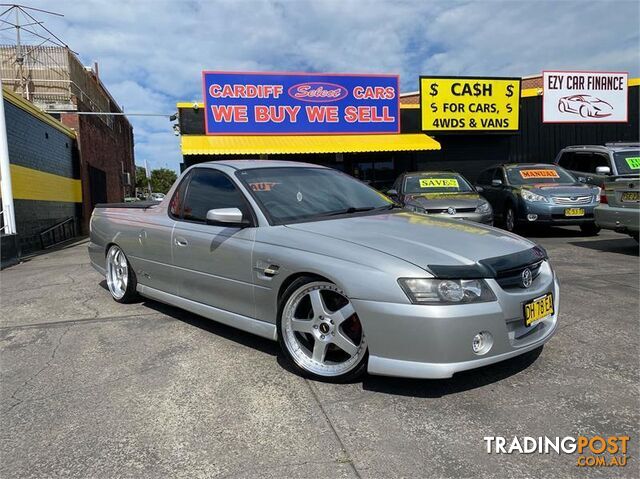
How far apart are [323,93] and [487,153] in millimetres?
6435

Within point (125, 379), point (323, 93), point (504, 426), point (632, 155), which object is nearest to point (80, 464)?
point (125, 379)

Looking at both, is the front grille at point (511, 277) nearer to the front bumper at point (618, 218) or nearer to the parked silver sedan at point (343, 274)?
the parked silver sedan at point (343, 274)

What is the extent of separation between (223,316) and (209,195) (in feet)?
3.52

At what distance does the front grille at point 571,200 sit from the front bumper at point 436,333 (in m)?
7.53

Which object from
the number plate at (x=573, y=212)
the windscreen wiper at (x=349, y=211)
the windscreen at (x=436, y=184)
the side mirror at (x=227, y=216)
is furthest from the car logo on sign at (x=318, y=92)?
the side mirror at (x=227, y=216)

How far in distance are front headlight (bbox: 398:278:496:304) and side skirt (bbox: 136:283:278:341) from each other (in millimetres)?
1079

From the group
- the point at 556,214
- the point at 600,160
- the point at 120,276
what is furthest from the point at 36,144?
the point at 600,160

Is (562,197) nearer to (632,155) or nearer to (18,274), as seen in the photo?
(632,155)

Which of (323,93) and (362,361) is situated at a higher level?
(323,93)

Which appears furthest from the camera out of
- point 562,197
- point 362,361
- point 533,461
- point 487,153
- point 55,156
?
point 487,153

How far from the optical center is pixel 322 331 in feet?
10.1

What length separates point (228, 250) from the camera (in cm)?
365

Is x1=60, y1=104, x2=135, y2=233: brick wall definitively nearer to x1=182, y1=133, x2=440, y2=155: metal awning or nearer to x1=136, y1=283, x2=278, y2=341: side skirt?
x1=182, y1=133, x2=440, y2=155: metal awning

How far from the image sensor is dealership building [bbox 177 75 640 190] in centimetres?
1573
